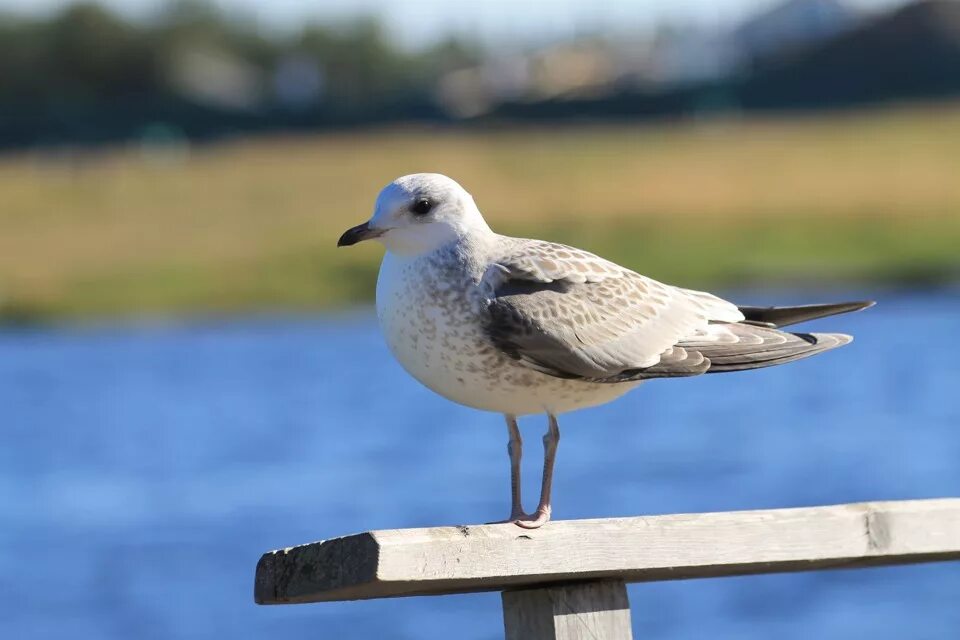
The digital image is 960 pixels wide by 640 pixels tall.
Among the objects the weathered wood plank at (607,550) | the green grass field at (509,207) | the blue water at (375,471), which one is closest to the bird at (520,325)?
the weathered wood plank at (607,550)

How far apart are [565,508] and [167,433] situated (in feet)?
21.1

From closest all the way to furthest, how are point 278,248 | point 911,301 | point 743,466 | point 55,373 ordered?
point 743,466 → point 55,373 → point 911,301 → point 278,248

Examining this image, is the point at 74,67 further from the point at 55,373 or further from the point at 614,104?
the point at 55,373

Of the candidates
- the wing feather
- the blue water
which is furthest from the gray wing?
the blue water

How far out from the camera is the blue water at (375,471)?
11.2m

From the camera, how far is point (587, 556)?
369 centimetres

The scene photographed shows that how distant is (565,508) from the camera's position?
42.3 ft

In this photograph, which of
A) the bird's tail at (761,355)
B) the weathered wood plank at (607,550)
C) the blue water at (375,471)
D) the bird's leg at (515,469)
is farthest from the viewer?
the blue water at (375,471)

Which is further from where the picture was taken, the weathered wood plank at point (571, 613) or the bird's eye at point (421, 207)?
the bird's eye at point (421, 207)

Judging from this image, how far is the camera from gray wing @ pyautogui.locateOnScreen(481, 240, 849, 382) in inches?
176

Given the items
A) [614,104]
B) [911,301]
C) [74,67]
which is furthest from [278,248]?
[74,67]

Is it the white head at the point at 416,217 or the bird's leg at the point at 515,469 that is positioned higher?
the white head at the point at 416,217

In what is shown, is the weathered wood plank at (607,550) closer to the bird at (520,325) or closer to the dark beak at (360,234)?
the bird at (520,325)

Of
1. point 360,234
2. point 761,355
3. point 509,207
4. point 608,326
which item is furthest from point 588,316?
point 509,207
